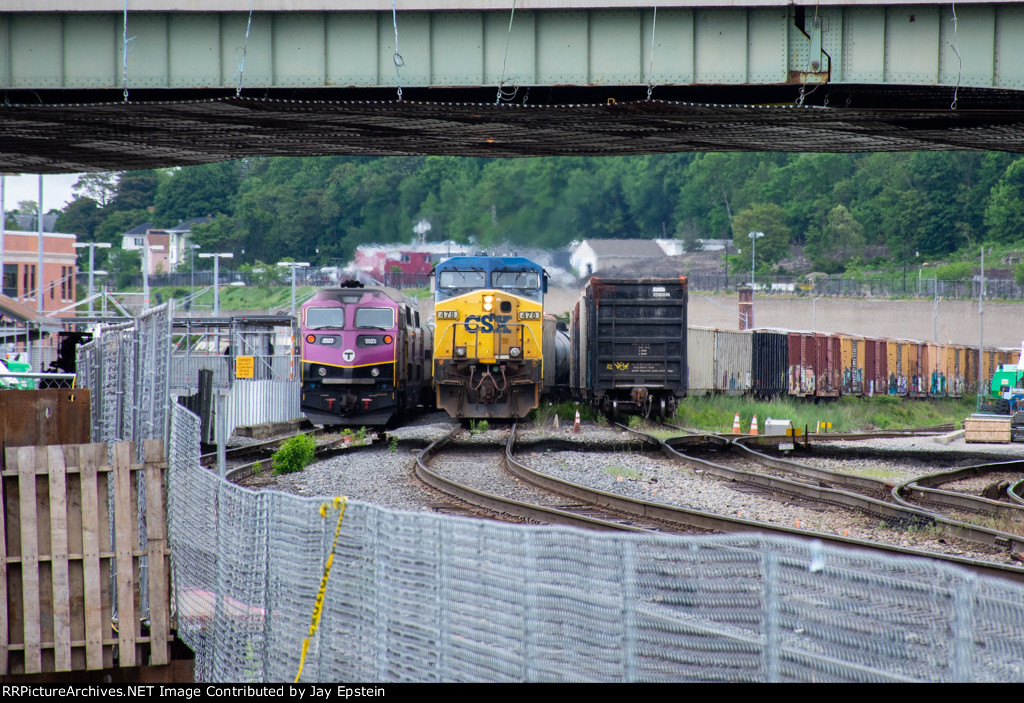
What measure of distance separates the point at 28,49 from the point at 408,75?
16.4 feet

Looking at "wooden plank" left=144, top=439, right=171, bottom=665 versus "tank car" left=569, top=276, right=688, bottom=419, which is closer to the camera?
"wooden plank" left=144, top=439, right=171, bottom=665

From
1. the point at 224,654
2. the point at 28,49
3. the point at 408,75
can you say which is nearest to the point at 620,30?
the point at 408,75

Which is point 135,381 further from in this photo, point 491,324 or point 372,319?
point 372,319

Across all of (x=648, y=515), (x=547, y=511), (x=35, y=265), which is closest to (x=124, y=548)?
(x=547, y=511)

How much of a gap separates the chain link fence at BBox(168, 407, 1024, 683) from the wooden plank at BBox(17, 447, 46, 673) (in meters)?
1.43

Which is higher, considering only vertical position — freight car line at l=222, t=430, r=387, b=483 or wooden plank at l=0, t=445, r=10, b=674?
wooden plank at l=0, t=445, r=10, b=674

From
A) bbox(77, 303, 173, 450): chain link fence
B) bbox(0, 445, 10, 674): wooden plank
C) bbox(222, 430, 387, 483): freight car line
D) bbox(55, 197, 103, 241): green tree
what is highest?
bbox(55, 197, 103, 241): green tree

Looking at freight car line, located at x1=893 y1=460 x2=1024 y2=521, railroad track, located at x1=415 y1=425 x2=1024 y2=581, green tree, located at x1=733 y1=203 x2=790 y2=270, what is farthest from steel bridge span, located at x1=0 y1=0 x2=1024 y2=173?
green tree, located at x1=733 y1=203 x2=790 y2=270

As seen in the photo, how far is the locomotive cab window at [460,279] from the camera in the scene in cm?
2330

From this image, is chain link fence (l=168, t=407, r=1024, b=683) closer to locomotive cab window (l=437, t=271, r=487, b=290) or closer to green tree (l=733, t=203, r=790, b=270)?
locomotive cab window (l=437, t=271, r=487, b=290)

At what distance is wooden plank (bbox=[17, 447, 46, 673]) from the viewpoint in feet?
21.8

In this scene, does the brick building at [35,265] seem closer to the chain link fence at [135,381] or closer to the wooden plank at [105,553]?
the chain link fence at [135,381]

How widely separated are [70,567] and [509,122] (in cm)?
990

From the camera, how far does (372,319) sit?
23.5 m
